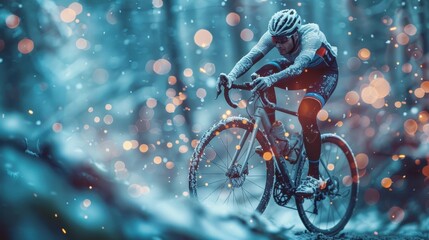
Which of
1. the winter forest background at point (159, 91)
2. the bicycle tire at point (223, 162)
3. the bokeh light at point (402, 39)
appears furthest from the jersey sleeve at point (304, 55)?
the bokeh light at point (402, 39)

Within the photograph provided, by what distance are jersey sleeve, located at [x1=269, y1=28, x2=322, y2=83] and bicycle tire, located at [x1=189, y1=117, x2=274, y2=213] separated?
1.30 feet

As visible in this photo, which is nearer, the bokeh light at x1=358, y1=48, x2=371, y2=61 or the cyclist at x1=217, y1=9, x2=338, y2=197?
the cyclist at x1=217, y1=9, x2=338, y2=197

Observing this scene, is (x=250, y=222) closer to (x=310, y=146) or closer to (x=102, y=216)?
(x=310, y=146)

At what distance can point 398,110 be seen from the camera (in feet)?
14.9

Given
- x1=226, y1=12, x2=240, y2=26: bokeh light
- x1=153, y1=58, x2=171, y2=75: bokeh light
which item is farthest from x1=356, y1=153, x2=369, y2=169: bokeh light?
x1=153, y1=58, x2=171, y2=75: bokeh light

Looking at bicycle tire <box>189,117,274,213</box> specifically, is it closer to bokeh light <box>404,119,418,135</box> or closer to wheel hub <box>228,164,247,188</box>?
wheel hub <box>228,164,247,188</box>

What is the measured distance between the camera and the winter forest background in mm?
3137

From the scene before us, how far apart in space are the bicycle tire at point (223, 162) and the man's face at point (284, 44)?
62 centimetres

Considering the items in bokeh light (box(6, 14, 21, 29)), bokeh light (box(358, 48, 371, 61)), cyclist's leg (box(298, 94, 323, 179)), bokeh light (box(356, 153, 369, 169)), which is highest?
bokeh light (box(358, 48, 371, 61))

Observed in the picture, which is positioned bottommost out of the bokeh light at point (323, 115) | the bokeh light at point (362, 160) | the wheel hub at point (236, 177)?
the wheel hub at point (236, 177)

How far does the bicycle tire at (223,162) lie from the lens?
10.3 ft

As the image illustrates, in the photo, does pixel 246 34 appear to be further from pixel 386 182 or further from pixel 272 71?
pixel 386 182

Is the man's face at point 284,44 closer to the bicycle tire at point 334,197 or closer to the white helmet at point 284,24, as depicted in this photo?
the white helmet at point 284,24

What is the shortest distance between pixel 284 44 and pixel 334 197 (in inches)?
53.7
